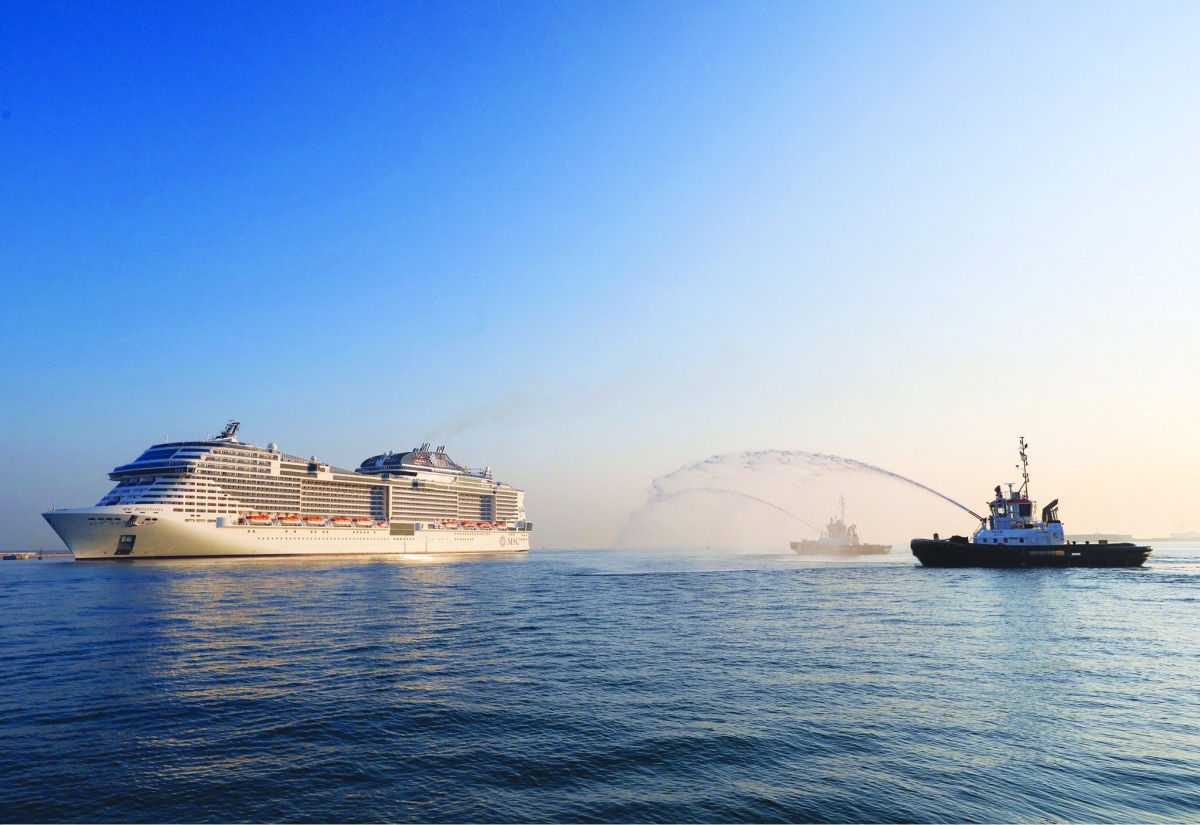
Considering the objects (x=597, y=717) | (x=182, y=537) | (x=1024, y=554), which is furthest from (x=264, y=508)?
(x=1024, y=554)

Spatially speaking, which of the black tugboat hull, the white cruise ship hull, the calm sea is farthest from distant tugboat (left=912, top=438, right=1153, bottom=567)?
the white cruise ship hull

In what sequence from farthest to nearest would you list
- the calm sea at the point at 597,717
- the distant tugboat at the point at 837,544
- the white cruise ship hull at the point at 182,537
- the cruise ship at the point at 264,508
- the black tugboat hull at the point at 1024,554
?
the distant tugboat at the point at 837,544 → the cruise ship at the point at 264,508 → the white cruise ship hull at the point at 182,537 → the black tugboat hull at the point at 1024,554 → the calm sea at the point at 597,717

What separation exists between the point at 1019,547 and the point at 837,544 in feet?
263

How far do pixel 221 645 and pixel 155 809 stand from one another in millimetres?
19297

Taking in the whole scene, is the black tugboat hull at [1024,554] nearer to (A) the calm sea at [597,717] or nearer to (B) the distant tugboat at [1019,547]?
(B) the distant tugboat at [1019,547]

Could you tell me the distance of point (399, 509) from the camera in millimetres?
142500

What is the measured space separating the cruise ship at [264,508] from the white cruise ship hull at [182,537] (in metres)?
0.15

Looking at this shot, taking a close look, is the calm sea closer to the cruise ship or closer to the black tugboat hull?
the black tugboat hull

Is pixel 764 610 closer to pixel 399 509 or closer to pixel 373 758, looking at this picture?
pixel 373 758

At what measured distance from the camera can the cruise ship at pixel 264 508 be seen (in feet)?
311

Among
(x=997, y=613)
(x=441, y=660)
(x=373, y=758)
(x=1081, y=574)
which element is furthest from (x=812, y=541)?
(x=373, y=758)

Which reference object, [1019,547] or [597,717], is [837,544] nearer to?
[1019,547]


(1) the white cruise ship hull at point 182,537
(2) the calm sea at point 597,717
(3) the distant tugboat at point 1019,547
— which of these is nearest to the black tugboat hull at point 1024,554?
(3) the distant tugboat at point 1019,547

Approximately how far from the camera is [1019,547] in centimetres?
8419
